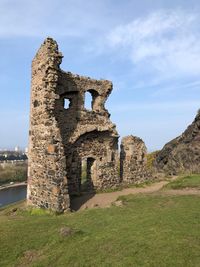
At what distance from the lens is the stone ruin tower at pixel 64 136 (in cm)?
1251

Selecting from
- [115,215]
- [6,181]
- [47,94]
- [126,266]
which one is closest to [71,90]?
[47,94]

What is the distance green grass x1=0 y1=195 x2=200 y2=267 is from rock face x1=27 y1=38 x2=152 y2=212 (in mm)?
1760

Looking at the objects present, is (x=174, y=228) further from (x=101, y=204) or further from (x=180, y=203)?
(x=101, y=204)

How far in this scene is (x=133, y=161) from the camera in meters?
18.8

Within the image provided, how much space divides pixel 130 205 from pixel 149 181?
768 cm

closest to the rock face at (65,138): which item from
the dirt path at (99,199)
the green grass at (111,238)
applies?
the dirt path at (99,199)

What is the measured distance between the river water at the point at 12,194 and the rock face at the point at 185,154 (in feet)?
89.1

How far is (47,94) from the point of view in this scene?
1357 cm

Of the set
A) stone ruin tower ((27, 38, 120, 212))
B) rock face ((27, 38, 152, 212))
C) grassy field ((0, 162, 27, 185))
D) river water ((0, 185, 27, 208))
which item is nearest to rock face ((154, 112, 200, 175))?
rock face ((27, 38, 152, 212))

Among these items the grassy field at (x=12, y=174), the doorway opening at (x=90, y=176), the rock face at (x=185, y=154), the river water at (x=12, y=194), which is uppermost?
the rock face at (x=185, y=154)

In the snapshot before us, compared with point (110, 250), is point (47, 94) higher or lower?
higher

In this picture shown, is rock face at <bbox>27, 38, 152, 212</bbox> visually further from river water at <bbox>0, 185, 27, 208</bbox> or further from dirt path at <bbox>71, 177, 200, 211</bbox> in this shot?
river water at <bbox>0, 185, 27, 208</bbox>

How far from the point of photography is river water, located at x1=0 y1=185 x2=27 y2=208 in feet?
161

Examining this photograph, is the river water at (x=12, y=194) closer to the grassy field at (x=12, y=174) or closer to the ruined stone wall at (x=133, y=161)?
the grassy field at (x=12, y=174)
